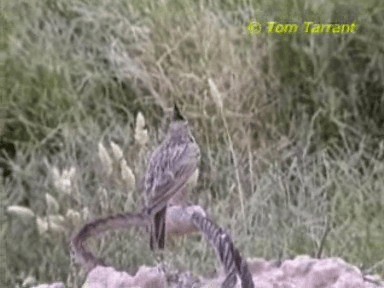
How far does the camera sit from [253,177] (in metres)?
1.14

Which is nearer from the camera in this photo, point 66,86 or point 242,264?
point 242,264

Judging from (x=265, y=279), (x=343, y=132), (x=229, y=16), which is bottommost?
(x=265, y=279)

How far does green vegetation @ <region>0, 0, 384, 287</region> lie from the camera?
1119mm

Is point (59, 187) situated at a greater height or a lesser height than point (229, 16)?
lesser

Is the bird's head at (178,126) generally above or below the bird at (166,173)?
above

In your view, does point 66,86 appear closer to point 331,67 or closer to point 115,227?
point 115,227

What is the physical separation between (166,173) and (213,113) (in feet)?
0.39

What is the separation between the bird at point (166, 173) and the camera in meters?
1.05

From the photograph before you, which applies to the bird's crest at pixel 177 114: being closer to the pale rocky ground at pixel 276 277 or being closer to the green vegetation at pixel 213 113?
the green vegetation at pixel 213 113

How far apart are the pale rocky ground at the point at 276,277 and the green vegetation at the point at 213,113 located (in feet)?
0.11

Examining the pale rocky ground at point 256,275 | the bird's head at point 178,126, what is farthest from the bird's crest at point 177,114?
the pale rocky ground at point 256,275

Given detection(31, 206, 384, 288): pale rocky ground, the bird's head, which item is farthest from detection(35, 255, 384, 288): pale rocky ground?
the bird's head

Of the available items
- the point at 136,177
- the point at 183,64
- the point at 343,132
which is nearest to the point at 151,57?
the point at 183,64

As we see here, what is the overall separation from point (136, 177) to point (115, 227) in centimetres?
6
